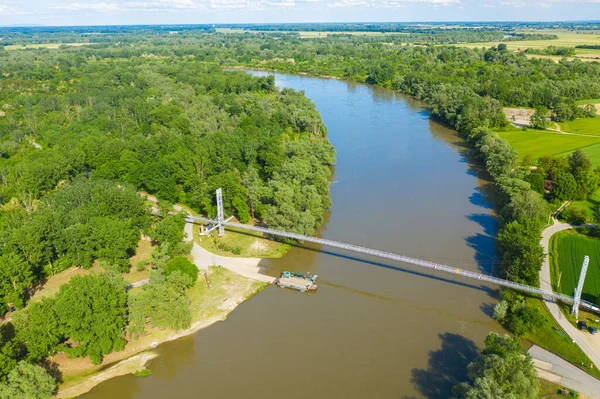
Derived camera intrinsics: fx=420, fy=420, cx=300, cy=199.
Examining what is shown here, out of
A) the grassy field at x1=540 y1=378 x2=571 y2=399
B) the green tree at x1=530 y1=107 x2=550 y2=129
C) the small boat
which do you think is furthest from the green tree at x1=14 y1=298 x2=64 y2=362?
the green tree at x1=530 y1=107 x2=550 y2=129

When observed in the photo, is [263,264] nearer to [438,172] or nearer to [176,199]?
[176,199]

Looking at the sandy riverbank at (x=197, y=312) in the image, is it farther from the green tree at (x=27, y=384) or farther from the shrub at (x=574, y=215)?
the shrub at (x=574, y=215)

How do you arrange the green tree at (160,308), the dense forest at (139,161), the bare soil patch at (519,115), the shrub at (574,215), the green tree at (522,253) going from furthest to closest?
the bare soil patch at (519,115)
the shrub at (574,215)
the dense forest at (139,161)
the green tree at (522,253)
the green tree at (160,308)

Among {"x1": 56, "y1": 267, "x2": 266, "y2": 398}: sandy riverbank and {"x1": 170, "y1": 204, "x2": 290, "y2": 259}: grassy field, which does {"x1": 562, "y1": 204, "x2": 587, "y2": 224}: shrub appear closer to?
A: {"x1": 170, "y1": 204, "x2": 290, "y2": 259}: grassy field

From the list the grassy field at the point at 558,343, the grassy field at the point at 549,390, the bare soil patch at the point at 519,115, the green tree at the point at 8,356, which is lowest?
the grassy field at the point at 549,390

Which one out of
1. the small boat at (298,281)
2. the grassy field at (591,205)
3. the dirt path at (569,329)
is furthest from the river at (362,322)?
the grassy field at (591,205)

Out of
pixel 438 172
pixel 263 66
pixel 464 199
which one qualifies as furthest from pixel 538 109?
pixel 263 66
